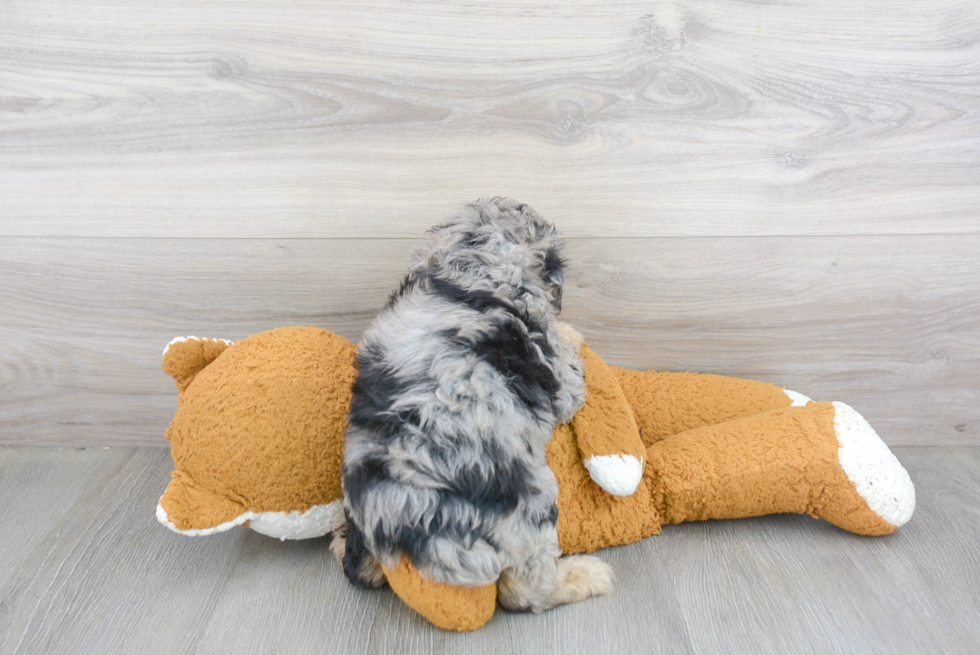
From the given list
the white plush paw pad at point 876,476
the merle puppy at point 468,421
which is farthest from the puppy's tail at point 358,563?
the white plush paw pad at point 876,476

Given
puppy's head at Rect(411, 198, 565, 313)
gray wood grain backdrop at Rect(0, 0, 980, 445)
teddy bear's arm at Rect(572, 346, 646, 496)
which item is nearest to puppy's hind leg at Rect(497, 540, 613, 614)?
teddy bear's arm at Rect(572, 346, 646, 496)

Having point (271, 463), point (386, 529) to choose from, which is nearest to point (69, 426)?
point (271, 463)

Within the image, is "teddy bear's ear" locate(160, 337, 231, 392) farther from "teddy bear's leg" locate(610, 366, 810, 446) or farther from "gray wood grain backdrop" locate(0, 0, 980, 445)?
"teddy bear's leg" locate(610, 366, 810, 446)

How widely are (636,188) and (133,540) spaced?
127cm

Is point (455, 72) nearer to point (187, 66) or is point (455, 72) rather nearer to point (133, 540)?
point (187, 66)

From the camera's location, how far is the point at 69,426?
1584 mm

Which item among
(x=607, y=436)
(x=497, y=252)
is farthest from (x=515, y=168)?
(x=607, y=436)

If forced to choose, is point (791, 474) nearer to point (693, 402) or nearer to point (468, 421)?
point (693, 402)

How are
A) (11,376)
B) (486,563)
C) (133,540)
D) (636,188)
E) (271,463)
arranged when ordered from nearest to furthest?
(486,563) → (271,463) → (133,540) → (636,188) → (11,376)

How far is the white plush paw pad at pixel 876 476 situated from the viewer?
118 cm

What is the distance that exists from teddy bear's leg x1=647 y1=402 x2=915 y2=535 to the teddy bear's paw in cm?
20

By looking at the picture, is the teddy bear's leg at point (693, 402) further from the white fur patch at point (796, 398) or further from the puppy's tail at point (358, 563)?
the puppy's tail at point (358, 563)

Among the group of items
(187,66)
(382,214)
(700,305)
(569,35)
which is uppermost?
(569,35)

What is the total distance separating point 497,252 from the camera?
1064 mm
